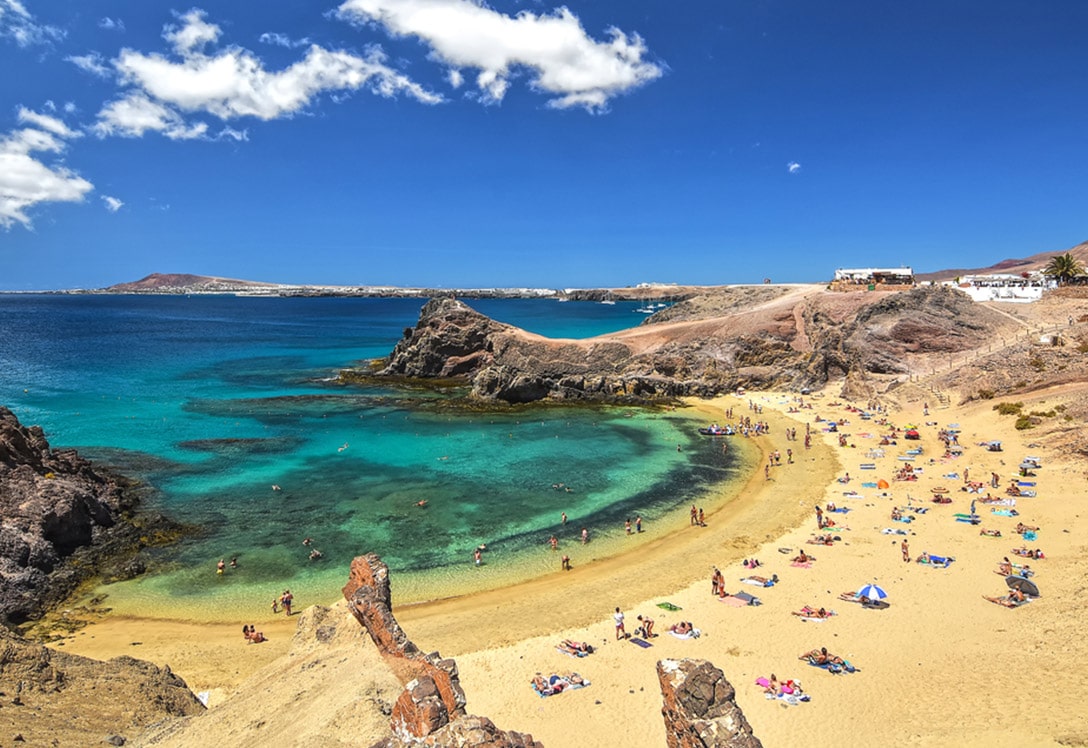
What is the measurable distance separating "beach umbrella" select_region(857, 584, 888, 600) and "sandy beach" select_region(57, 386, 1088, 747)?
1.66 ft

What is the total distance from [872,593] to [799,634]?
309cm

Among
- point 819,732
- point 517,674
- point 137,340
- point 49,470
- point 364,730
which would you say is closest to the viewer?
point 364,730

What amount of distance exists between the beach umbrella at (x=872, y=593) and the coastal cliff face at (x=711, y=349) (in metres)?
34.1

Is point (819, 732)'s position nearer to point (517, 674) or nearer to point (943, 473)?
point (517, 674)

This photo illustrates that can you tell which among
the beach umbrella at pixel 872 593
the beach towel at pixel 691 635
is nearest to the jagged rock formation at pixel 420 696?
the beach towel at pixel 691 635

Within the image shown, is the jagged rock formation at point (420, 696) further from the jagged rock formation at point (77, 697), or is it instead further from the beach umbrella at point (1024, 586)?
the beach umbrella at point (1024, 586)

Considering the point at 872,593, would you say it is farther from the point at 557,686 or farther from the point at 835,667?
the point at 557,686

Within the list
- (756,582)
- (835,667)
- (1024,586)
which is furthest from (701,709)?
(1024,586)

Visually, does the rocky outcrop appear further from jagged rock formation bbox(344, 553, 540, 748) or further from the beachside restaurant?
the beachside restaurant

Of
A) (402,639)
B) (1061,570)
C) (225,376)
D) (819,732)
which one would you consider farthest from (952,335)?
(225,376)

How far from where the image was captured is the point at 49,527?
2336cm

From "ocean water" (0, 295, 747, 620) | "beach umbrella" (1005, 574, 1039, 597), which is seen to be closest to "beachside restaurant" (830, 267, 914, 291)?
"ocean water" (0, 295, 747, 620)

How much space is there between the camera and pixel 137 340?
105 meters

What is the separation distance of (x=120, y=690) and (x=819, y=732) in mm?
13937
